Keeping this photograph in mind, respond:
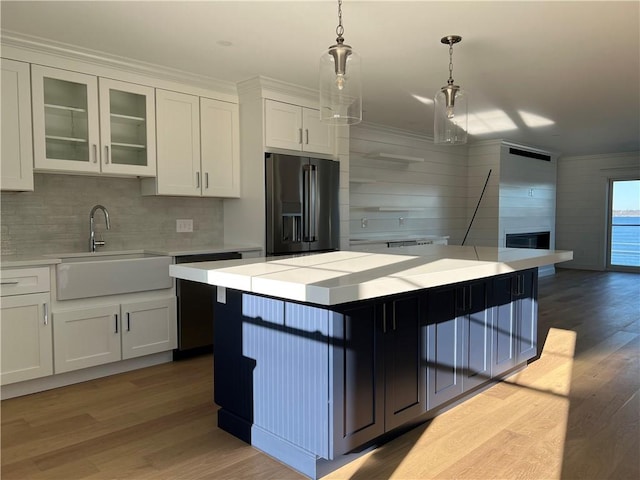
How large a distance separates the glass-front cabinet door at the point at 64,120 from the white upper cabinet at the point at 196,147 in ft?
1.73

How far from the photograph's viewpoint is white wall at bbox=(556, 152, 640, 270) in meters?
9.22

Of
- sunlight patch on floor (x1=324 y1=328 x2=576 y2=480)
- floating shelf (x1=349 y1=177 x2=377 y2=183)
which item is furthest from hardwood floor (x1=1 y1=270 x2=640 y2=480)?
floating shelf (x1=349 y1=177 x2=377 y2=183)

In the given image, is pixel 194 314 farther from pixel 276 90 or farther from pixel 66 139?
pixel 276 90

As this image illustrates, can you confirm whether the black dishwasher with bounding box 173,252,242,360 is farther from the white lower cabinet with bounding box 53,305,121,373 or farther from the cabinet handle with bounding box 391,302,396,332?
the cabinet handle with bounding box 391,302,396,332

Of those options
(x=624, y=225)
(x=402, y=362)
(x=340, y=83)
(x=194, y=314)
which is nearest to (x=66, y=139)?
(x=194, y=314)

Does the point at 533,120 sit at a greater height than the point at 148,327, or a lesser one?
→ greater

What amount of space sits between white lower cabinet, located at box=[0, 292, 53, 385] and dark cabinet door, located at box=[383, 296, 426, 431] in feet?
7.51

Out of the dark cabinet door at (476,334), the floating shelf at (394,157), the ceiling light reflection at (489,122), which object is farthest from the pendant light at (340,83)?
the floating shelf at (394,157)

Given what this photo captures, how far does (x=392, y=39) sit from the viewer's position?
132 inches

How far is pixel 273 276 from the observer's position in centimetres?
208

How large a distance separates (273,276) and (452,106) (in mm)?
1893

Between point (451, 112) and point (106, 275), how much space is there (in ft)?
8.64

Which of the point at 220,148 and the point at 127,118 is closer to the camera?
the point at 127,118

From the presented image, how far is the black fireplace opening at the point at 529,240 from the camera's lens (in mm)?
8266
